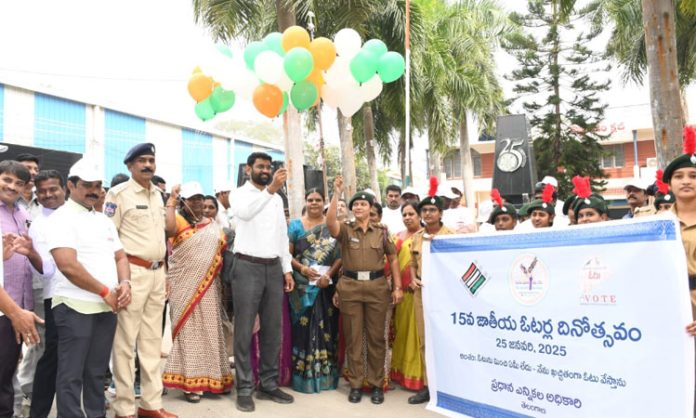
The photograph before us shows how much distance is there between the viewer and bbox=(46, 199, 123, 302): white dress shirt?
334cm

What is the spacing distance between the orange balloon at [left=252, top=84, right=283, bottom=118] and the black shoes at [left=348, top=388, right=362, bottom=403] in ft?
9.36

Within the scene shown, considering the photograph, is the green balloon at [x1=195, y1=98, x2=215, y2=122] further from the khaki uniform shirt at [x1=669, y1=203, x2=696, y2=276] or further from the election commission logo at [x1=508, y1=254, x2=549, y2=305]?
the khaki uniform shirt at [x1=669, y1=203, x2=696, y2=276]

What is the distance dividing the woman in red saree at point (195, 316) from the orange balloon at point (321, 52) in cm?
179

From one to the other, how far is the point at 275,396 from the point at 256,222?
144 centimetres

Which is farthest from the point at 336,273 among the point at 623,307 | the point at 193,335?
the point at 623,307

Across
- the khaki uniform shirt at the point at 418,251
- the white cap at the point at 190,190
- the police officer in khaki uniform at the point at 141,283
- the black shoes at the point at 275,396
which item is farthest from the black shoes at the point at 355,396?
the white cap at the point at 190,190

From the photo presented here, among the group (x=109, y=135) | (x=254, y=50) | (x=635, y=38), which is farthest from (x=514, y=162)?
(x=109, y=135)

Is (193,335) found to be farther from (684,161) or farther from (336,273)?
(684,161)

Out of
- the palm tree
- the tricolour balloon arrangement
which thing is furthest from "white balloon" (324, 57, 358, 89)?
the palm tree

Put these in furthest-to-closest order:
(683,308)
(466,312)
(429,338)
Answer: (429,338), (466,312), (683,308)

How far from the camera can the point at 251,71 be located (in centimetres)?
579

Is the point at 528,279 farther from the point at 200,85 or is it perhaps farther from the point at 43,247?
the point at 200,85

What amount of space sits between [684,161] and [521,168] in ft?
22.0

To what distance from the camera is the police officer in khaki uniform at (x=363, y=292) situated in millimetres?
4742
